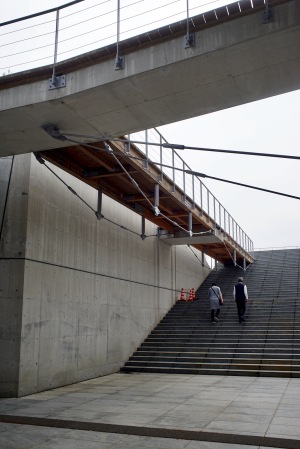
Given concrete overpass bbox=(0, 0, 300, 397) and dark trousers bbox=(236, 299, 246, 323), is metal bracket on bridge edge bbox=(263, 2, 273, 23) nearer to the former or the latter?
concrete overpass bbox=(0, 0, 300, 397)

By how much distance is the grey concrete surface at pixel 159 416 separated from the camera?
525 cm

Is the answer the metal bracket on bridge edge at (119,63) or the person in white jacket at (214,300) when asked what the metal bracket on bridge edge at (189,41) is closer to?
the metal bracket on bridge edge at (119,63)

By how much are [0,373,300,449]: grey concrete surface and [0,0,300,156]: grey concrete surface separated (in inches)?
171

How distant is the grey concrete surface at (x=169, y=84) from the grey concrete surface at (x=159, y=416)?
433cm

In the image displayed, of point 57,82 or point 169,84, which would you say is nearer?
point 169,84

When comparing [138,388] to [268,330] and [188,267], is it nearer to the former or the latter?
[268,330]

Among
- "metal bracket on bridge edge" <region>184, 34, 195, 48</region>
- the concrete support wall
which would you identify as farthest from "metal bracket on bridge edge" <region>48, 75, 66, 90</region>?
the concrete support wall

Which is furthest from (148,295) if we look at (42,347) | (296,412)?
(296,412)

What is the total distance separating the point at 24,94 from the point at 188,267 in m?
14.7

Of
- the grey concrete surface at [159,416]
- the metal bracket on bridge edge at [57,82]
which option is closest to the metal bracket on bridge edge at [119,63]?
the metal bracket on bridge edge at [57,82]

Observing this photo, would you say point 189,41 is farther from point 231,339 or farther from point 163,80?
point 231,339

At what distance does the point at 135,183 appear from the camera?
9258 millimetres

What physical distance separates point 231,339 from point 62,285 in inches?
248

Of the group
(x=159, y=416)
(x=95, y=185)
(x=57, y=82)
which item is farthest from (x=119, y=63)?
(x=159, y=416)
